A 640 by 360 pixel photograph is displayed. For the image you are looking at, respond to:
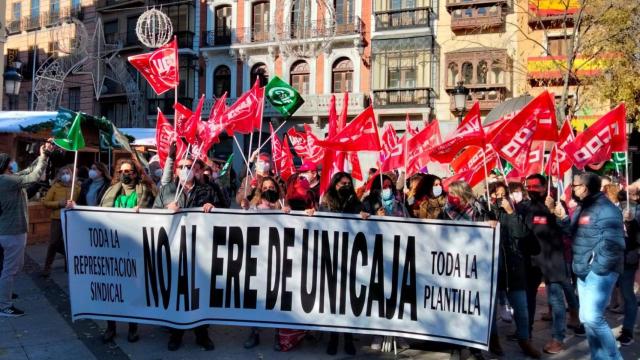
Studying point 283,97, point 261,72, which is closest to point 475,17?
point 261,72

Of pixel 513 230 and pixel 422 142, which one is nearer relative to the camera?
pixel 513 230

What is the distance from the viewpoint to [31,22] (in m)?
38.3

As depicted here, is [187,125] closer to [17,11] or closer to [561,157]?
[561,157]

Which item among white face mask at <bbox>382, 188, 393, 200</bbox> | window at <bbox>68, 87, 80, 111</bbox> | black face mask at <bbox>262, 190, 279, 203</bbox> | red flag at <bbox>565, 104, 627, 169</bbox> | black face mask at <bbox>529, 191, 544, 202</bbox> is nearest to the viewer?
black face mask at <bbox>529, 191, 544, 202</bbox>

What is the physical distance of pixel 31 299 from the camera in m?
7.21

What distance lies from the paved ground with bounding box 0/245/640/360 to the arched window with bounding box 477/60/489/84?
1860cm

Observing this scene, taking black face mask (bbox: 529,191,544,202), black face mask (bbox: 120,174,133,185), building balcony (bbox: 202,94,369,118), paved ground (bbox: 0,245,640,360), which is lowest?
paved ground (bbox: 0,245,640,360)

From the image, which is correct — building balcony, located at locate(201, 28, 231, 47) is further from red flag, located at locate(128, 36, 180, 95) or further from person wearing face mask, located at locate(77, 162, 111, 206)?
red flag, located at locate(128, 36, 180, 95)

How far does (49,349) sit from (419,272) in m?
3.54

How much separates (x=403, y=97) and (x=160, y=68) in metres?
19.5

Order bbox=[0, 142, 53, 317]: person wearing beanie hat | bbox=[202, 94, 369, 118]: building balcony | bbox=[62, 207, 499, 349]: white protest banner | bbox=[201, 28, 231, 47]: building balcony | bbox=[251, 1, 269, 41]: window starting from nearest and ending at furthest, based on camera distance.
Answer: bbox=[62, 207, 499, 349]: white protest banner < bbox=[0, 142, 53, 317]: person wearing beanie hat < bbox=[202, 94, 369, 118]: building balcony < bbox=[251, 1, 269, 41]: window < bbox=[201, 28, 231, 47]: building balcony

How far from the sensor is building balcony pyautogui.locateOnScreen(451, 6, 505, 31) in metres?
23.5

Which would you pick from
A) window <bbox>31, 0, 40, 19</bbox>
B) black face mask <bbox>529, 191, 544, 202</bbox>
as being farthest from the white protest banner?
window <bbox>31, 0, 40, 19</bbox>

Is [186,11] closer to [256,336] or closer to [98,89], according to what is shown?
[98,89]
